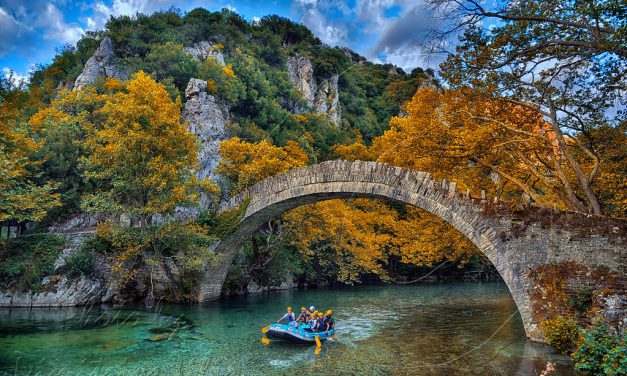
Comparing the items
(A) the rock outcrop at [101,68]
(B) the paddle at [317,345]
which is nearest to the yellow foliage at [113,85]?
(A) the rock outcrop at [101,68]

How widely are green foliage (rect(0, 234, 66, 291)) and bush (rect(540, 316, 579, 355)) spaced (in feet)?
56.0

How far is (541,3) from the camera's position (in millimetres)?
8922

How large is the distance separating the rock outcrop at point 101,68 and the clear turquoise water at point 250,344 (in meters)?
22.5

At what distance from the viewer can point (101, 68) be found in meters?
33.9

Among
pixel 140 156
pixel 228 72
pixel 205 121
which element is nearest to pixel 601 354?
pixel 140 156

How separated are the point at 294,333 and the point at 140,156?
9.12 m

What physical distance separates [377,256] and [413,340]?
37.8ft

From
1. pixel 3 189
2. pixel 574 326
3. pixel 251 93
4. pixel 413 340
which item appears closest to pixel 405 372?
pixel 413 340

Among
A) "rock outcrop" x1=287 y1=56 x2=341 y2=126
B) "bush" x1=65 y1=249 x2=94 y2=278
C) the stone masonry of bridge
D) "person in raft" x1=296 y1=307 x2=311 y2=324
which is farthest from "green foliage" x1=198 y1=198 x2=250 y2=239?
"rock outcrop" x1=287 y1=56 x2=341 y2=126

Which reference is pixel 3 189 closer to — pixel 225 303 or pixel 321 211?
pixel 225 303

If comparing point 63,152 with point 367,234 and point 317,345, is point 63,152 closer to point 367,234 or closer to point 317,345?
point 367,234

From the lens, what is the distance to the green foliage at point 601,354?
730 cm

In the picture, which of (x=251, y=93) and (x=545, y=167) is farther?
(x=251, y=93)

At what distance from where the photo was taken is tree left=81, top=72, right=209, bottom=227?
1538 cm
